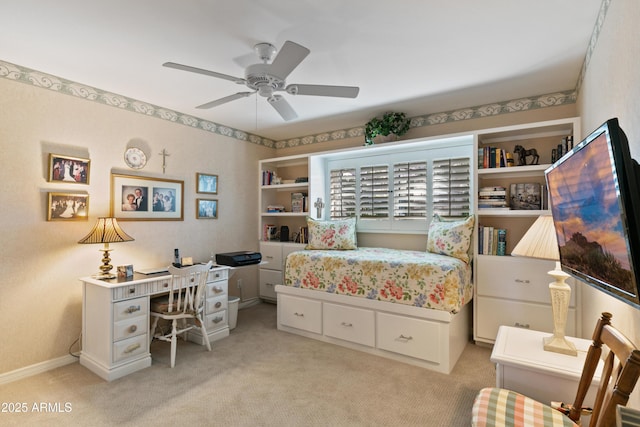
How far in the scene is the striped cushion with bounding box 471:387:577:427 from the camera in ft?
4.33

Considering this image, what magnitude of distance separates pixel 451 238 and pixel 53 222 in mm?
3612

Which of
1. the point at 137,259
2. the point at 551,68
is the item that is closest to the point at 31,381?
the point at 137,259


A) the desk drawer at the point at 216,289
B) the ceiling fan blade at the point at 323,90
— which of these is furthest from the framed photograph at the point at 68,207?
the ceiling fan blade at the point at 323,90

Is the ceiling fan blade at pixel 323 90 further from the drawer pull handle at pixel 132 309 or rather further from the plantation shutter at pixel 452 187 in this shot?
the drawer pull handle at pixel 132 309

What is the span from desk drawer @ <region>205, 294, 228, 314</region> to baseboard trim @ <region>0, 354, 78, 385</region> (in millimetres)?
1172

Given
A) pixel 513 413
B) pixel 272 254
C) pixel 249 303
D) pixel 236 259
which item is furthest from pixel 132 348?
pixel 513 413

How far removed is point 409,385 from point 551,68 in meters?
2.76

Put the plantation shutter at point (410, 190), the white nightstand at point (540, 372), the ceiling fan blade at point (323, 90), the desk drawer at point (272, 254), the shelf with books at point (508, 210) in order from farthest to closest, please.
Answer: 1. the desk drawer at point (272, 254)
2. the plantation shutter at point (410, 190)
3. the shelf with books at point (508, 210)
4. the ceiling fan blade at point (323, 90)
5. the white nightstand at point (540, 372)

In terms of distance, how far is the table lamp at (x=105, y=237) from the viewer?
2.73 metres

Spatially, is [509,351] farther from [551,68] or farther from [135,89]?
[135,89]

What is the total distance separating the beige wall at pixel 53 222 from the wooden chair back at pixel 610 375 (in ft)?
11.8

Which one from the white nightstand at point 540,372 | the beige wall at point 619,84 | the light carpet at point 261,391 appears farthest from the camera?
the light carpet at point 261,391

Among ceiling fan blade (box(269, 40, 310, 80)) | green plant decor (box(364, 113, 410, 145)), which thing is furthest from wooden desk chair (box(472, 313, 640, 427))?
green plant decor (box(364, 113, 410, 145))

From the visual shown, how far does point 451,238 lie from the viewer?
10.3 ft
